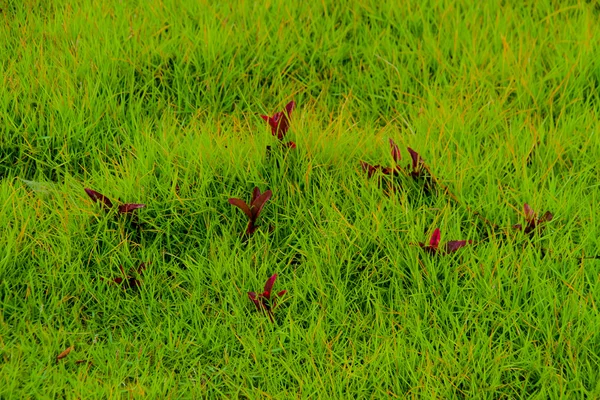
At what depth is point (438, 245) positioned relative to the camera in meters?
2.46

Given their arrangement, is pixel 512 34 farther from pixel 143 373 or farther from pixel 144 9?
pixel 143 373

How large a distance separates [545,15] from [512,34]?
0.32 meters

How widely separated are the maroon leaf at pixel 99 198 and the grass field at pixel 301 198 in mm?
58

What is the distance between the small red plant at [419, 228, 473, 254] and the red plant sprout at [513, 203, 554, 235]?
24 cm

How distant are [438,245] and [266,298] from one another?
0.62 meters

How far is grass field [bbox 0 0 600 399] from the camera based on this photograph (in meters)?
2.26

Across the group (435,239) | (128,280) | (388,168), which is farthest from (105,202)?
(435,239)

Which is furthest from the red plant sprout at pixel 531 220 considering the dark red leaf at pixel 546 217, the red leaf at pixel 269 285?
the red leaf at pixel 269 285

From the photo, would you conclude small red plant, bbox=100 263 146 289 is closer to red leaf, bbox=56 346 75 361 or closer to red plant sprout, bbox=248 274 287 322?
red leaf, bbox=56 346 75 361

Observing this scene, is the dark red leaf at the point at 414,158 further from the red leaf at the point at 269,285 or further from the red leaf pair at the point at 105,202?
the red leaf pair at the point at 105,202

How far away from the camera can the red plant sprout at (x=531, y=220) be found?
2.52 m

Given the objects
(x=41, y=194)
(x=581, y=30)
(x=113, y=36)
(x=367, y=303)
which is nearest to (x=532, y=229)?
(x=367, y=303)

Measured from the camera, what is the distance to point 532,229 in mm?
2535

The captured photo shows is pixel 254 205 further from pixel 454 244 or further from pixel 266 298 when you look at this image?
pixel 454 244
